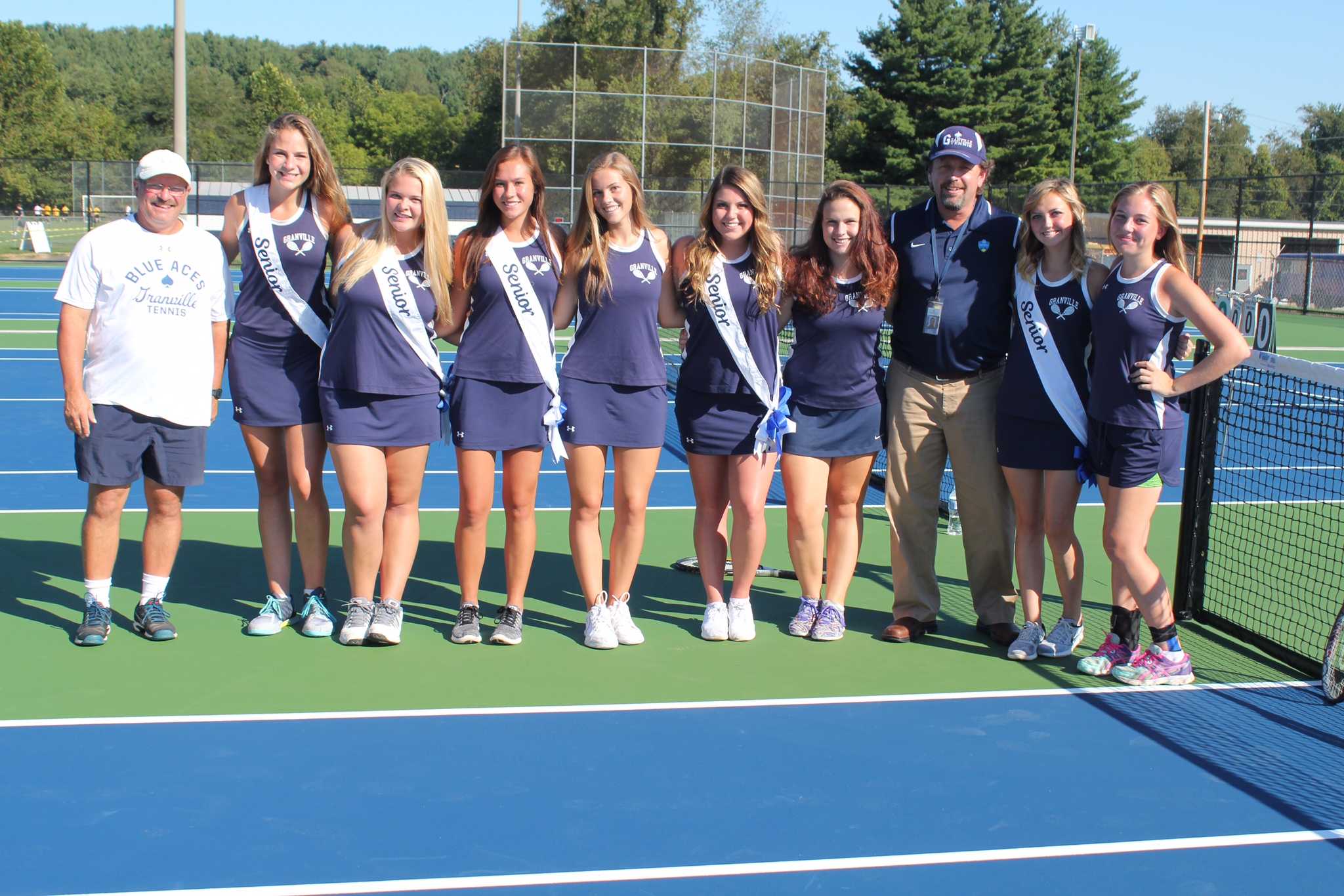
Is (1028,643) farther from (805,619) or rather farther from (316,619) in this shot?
(316,619)

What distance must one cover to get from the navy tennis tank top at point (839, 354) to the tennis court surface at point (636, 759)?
1.10m

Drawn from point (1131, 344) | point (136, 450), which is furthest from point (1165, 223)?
point (136, 450)

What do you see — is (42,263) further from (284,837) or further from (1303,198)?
(1303,198)

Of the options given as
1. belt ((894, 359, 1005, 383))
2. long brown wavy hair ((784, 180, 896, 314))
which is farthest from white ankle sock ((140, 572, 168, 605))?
belt ((894, 359, 1005, 383))

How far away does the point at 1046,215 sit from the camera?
5.11 meters

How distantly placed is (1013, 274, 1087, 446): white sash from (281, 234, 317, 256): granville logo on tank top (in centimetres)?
299

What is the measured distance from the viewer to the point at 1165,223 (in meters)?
5.00

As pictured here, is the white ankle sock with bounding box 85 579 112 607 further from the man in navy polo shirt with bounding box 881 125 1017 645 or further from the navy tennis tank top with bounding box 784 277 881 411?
the man in navy polo shirt with bounding box 881 125 1017 645

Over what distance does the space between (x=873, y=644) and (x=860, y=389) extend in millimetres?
1126

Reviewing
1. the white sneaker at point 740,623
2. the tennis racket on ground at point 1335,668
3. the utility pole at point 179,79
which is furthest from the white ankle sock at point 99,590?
the utility pole at point 179,79

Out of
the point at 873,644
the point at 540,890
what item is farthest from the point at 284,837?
the point at 873,644

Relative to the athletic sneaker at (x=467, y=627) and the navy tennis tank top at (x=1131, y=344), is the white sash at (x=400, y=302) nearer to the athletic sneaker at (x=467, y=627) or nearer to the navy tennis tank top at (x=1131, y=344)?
the athletic sneaker at (x=467, y=627)

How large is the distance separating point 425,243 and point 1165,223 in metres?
2.92

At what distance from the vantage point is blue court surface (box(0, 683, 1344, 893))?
11.9 ft
